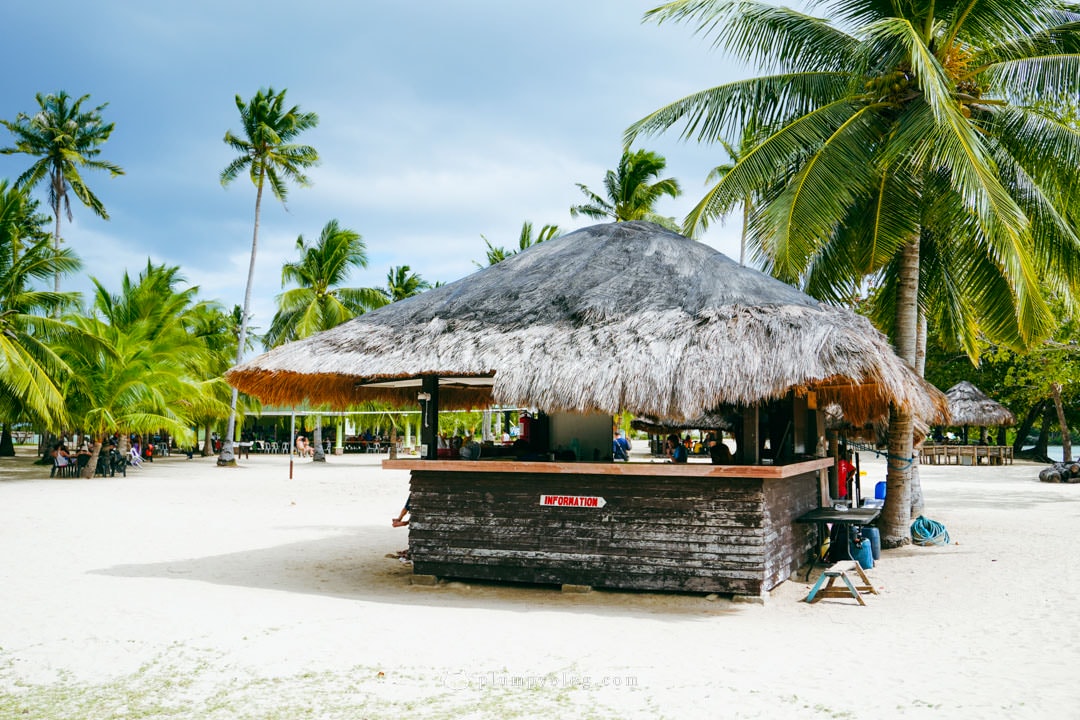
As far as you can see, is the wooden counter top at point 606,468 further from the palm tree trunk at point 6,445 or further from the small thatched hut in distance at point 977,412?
the palm tree trunk at point 6,445

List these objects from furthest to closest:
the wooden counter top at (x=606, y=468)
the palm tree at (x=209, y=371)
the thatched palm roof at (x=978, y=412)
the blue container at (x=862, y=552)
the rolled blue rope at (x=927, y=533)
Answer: the thatched palm roof at (x=978, y=412)
the palm tree at (x=209, y=371)
the rolled blue rope at (x=927, y=533)
the blue container at (x=862, y=552)
the wooden counter top at (x=606, y=468)

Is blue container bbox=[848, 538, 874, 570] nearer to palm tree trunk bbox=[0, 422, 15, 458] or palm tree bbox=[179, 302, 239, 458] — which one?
palm tree bbox=[179, 302, 239, 458]

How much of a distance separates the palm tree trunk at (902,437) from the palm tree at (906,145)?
0.8 inches

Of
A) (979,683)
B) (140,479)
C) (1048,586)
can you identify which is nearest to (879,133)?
(1048,586)

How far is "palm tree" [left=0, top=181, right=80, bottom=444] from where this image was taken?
20172mm

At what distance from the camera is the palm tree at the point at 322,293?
32031mm

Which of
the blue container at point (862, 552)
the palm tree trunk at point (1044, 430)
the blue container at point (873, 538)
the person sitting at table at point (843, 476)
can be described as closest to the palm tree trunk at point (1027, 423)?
the palm tree trunk at point (1044, 430)

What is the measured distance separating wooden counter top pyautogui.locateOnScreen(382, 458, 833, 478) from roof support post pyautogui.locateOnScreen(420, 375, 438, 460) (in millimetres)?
277

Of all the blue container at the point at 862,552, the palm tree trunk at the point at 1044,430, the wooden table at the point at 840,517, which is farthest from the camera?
the palm tree trunk at the point at 1044,430

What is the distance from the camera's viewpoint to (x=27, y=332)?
2178cm

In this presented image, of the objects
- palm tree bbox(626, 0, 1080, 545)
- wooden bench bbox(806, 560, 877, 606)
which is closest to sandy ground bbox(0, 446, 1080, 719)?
wooden bench bbox(806, 560, 877, 606)

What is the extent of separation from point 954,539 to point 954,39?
23.6 ft

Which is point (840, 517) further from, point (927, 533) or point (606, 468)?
point (927, 533)

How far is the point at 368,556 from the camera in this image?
11328 mm
